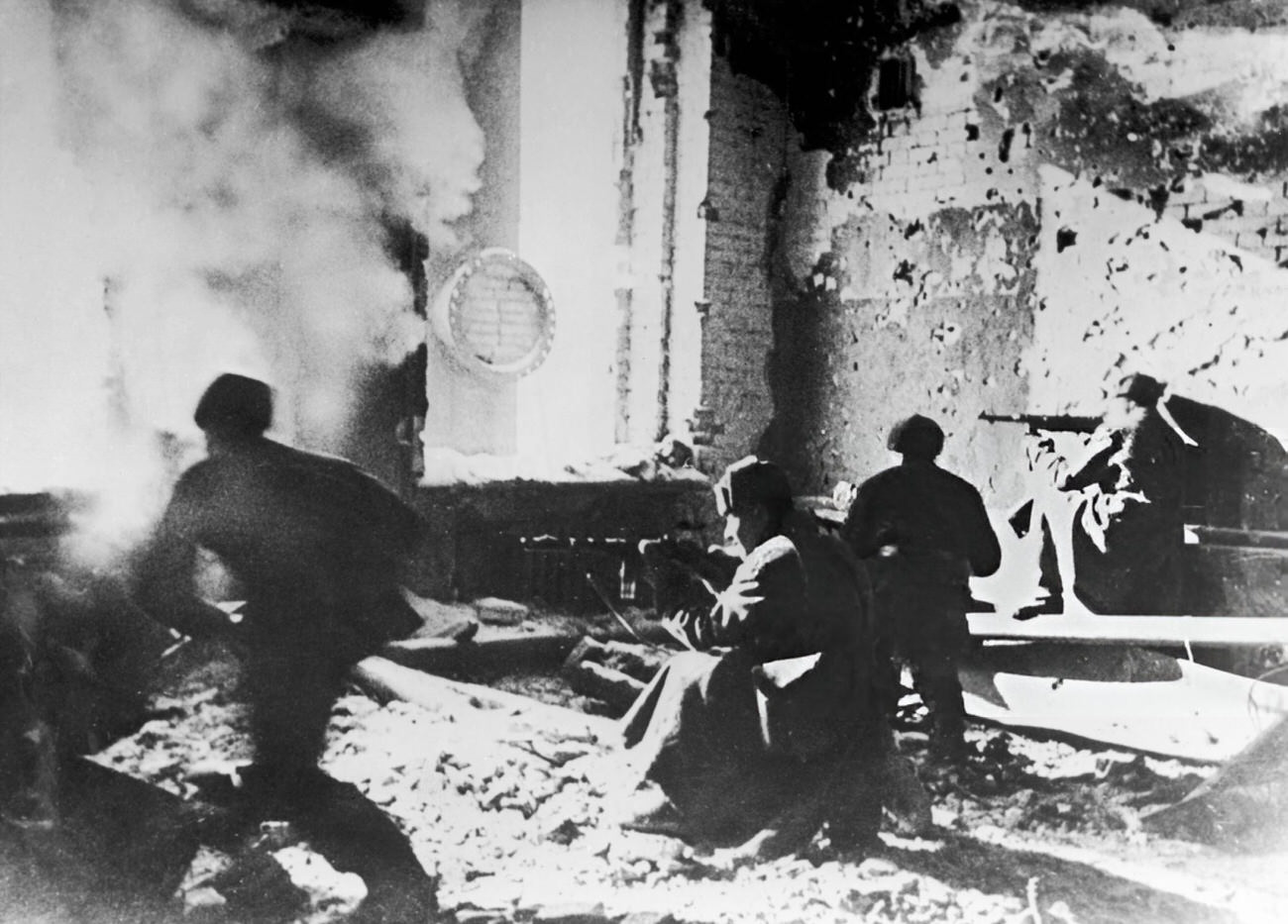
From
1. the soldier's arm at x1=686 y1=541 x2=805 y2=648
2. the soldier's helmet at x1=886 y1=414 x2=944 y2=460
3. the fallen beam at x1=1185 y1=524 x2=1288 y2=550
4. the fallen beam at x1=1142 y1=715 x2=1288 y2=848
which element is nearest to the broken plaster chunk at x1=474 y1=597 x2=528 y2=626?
the soldier's arm at x1=686 y1=541 x2=805 y2=648

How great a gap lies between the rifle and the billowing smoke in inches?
89.5

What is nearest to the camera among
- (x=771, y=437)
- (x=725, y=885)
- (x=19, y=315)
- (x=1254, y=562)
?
(x=19, y=315)

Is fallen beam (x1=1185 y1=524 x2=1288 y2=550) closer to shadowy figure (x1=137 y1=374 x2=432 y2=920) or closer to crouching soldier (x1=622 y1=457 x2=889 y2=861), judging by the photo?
crouching soldier (x1=622 y1=457 x2=889 y2=861)

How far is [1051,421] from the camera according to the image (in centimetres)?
364

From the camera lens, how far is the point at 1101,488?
142 inches

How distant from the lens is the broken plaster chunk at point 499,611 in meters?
3.43

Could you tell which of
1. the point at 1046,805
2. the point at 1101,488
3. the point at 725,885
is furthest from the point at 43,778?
the point at 1101,488

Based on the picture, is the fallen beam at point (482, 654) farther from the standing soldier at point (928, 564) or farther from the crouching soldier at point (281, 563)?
the standing soldier at point (928, 564)

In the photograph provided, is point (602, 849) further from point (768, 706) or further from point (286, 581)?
point (286, 581)

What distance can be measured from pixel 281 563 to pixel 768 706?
163 centimetres

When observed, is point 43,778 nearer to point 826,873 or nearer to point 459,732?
point 459,732

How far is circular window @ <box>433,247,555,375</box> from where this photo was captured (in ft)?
11.1

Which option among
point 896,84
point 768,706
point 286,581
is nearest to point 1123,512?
point 768,706

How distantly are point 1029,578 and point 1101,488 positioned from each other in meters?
0.41
